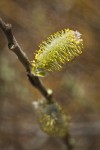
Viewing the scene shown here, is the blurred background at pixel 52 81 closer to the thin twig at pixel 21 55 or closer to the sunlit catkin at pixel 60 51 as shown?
the thin twig at pixel 21 55

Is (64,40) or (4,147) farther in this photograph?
(4,147)

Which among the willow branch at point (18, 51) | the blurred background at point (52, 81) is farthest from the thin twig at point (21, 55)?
the blurred background at point (52, 81)

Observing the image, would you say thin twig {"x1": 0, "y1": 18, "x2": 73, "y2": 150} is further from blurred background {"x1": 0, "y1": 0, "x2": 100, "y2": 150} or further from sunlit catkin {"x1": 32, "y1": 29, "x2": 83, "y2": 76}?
blurred background {"x1": 0, "y1": 0, "x2": 100, "y2": 150}

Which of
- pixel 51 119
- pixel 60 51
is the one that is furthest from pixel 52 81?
pixel 60 51

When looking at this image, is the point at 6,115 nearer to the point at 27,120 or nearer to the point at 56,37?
the point at 27,120

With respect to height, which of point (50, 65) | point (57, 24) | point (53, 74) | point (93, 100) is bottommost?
point (93, 100)

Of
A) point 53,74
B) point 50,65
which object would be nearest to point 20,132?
point 53,74
